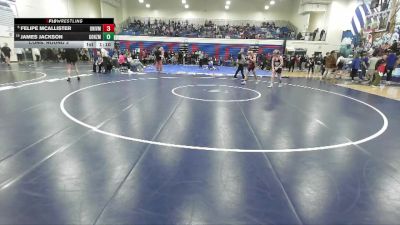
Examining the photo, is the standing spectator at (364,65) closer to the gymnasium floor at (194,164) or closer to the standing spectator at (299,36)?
the gymnasium floor at (194,164)

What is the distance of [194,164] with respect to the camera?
4203 mm

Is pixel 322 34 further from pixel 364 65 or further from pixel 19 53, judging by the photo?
pixel 19 53

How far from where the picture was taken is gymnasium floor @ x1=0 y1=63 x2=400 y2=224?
9.92ft

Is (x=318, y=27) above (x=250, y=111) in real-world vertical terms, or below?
above

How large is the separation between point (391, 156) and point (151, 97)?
706 centimetres

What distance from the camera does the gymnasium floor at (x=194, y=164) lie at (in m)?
3.02

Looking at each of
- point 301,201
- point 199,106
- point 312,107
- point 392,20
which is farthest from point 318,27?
point 301,201

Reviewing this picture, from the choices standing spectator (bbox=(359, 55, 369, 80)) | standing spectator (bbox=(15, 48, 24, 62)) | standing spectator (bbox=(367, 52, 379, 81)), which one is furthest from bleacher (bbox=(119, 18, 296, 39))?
standing spectator (bbox=(367, 52, 379, 81))

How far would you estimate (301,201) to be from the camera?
3279mm

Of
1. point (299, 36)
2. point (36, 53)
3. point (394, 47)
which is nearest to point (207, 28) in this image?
point (299, 36)

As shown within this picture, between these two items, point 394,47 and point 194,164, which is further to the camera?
point 394,47

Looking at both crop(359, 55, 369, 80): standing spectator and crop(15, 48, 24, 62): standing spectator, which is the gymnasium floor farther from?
crop(15, 48, 24, 62): standing spectator

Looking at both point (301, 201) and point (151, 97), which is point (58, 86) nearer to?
point (151, 97)

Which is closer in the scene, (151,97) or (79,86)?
(151,97)
